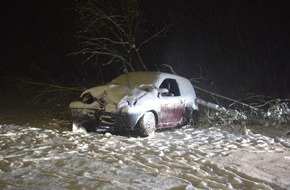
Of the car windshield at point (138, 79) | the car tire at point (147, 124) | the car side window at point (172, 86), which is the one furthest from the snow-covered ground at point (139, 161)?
the car side window at point (172, 86)

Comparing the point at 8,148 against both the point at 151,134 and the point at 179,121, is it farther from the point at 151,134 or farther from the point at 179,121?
the point at 179,121

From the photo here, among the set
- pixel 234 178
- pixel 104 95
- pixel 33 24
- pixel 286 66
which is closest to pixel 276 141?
pixel 234 178

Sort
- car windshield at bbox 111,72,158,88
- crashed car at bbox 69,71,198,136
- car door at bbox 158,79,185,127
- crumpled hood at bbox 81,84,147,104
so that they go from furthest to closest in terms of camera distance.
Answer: car windshield at bbox 111,72,158,88 → car door at bbox 158,79,185,127 → crumpled hood at bbox 81,84,147,104 → crashed car at bbox 69,71,198,136

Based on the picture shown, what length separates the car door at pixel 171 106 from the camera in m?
10.1

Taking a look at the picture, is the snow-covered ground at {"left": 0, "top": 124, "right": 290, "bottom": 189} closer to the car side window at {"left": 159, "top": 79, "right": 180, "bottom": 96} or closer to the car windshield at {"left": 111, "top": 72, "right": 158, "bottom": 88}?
the car windshield at {"left": 111, "top": 72, "right": 158, "bottom": 88}

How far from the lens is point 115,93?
9.47 metres

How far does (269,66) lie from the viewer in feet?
77.0

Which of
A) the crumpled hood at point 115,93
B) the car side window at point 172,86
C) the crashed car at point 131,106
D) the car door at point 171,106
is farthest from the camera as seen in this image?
the car side window at point 172,86

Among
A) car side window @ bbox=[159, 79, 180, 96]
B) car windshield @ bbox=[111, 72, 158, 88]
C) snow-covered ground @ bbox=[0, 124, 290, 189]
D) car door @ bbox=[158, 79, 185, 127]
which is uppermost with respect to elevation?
car windshield @ bbox=[111, 72, 158, 88]

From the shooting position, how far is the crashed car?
30.1ft

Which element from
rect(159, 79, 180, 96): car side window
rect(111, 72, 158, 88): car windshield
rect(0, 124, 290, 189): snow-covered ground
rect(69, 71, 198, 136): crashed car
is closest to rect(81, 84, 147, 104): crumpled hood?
rect(69, 71, 198, 136): crashed car

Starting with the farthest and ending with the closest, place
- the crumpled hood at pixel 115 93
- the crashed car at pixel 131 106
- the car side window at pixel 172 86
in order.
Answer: the car side window at pixel 172 86 → the crumpled hood at pixel 115 93 → the crashed car at pixel 131 106

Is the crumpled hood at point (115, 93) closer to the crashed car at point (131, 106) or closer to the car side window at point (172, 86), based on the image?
the crashed car at point (131, 106)

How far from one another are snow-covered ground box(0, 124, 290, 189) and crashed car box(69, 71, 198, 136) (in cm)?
36
